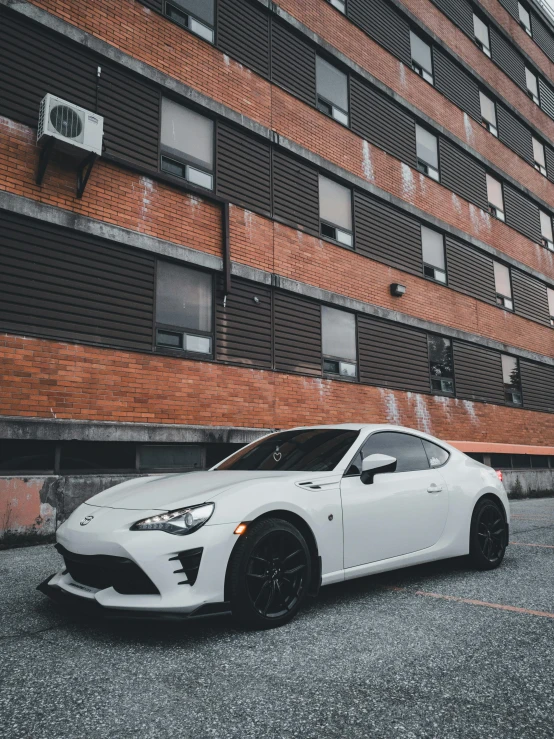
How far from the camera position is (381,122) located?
14227 millimetres

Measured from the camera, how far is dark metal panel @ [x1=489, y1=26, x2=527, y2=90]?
64.5 feet

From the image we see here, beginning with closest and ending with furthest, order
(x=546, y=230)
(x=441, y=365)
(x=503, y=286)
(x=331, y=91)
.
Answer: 1. (x=331, y=91)
2. (x=441, y=365)
3. (x=503, y=286)
4. (x=546, y=230)

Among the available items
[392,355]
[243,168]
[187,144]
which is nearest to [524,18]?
[392,355]

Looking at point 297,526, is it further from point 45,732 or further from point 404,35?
point 404,35

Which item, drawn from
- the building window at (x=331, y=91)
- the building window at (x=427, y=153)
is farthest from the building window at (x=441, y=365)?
the building window at (x=331, y=91)

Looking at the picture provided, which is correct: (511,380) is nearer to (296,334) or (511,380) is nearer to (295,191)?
(296,334)

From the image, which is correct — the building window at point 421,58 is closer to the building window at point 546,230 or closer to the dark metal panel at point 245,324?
the building window at point 546,230

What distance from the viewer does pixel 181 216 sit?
9.64 m

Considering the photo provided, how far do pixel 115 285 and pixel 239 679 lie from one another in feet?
22.8

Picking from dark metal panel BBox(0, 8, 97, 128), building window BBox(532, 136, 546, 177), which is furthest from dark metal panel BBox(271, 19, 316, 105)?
building window BBox(532, 136, 546, 177)

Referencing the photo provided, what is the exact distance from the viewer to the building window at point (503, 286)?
1739 cm

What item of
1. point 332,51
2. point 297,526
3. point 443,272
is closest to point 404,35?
point 332,51

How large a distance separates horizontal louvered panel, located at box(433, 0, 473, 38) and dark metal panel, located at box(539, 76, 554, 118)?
5208mm

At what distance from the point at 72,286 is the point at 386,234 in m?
8.15
